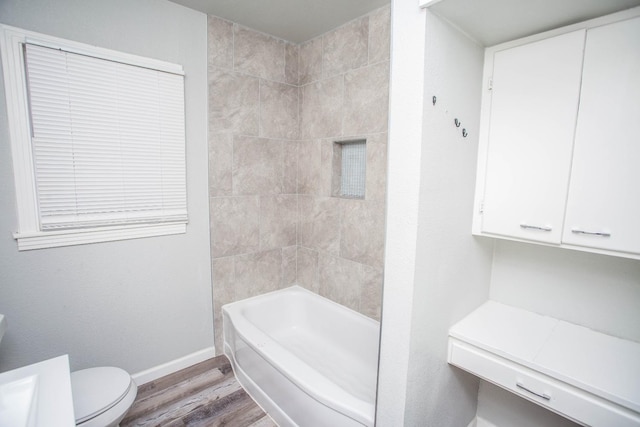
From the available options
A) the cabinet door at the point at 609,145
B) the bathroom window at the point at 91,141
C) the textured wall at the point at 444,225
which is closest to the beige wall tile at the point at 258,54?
the bathroom window at the point at 91,141

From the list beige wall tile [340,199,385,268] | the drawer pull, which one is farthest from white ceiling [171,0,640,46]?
the drawer pull

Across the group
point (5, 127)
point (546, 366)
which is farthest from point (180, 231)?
point (546, 366)

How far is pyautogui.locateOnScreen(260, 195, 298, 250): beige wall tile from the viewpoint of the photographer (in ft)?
8.62

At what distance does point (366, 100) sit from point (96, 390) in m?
2.36

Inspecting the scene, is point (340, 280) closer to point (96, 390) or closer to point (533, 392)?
point (533, 392)

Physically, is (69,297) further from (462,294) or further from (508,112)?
(508,112)

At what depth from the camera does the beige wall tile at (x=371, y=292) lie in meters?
2.20

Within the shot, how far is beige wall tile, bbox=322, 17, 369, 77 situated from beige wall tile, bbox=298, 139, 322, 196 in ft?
1.95

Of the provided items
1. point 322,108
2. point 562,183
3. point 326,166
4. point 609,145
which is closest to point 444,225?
point 562,183

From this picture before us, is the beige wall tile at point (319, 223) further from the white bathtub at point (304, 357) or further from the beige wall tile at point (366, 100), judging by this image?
the beige wall tile at point (366, 100)

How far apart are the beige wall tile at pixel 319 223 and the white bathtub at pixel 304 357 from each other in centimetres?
48

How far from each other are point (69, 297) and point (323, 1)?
2.48 meters

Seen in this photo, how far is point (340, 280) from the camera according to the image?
97.7 inches

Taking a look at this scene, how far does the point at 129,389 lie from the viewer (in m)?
1.56
